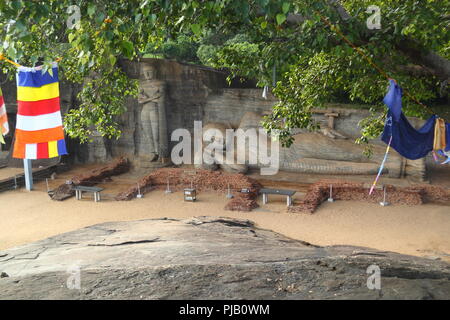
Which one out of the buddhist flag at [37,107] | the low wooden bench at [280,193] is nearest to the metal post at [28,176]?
the buddhist flag at [37,107]

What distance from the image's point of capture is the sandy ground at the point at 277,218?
27.7ft

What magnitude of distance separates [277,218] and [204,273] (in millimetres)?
5769

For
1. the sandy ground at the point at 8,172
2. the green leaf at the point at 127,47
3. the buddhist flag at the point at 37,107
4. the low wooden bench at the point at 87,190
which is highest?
the green leaf at the point at 127,47

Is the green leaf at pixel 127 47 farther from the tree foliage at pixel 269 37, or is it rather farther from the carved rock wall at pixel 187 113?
the carved rock wall at pixel 187 113

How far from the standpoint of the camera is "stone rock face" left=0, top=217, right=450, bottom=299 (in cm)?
375

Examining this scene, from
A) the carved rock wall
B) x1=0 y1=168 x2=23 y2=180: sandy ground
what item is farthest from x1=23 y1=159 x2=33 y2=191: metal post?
the carved rock wall

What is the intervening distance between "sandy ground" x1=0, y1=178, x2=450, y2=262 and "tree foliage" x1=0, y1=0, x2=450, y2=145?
2.38 meters

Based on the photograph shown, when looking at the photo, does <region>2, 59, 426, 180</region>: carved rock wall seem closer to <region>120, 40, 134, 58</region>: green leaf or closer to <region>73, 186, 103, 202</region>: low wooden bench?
<region>73, 186, 103, 202</region>: low wooden bench

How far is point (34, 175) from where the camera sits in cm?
1355

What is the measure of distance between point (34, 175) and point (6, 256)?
25.9 ft

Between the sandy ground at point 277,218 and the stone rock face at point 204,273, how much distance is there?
2685 mm

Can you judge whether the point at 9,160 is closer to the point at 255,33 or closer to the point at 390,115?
the point at 255,33

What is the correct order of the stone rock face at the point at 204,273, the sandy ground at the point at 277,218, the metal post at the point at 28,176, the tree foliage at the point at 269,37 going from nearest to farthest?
the stone rock face at the point at 204,273, the tree foliage at the point at 269,37, the sandy ground at the point at 277,218, the metal post at the point at 28,176
